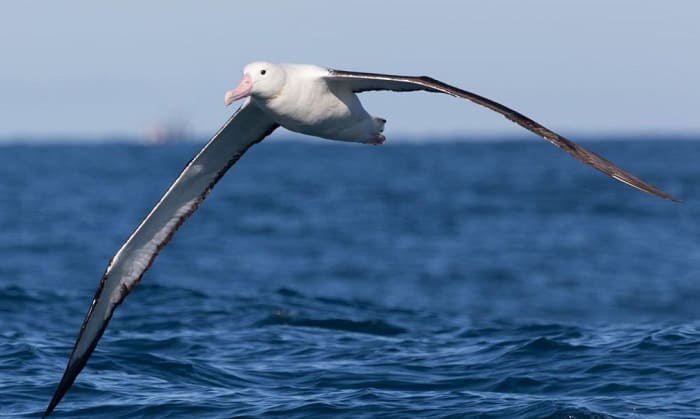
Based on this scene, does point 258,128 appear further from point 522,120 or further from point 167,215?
point 522,120

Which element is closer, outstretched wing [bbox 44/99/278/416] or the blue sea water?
the blue sea water

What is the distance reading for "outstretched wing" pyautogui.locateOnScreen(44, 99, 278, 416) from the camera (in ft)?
33.7

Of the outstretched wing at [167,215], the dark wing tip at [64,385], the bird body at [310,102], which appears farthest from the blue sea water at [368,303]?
the bird body at [310,102]

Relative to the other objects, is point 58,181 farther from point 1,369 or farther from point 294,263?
point 1,369

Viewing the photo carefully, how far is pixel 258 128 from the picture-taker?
10.7m

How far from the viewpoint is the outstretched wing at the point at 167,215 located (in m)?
10.3

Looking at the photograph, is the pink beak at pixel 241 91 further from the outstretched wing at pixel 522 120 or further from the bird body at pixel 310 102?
the outstretched wing at pixel 522 120

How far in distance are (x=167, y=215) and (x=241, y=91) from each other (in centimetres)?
209

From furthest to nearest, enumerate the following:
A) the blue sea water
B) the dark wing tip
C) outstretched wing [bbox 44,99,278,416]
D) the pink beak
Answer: outstretched wing [bbox 44,99,278,416] < the blue sea water < the dark wing tip < the pink beak

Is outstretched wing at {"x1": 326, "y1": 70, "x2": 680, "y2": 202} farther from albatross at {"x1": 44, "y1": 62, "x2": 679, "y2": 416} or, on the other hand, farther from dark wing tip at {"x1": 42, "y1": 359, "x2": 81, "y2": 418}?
dark wing tip at {"x1": 42, "y1": 359, "x2": 81, "y2": 418}

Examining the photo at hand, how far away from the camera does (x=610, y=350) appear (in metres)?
11.6

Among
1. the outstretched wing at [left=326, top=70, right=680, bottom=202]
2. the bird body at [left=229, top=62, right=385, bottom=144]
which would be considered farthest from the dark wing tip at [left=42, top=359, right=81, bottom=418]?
the outstretched wing at [left=326, top=70, right=680, bottom=202]

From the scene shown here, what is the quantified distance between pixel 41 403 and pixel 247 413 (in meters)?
1.92

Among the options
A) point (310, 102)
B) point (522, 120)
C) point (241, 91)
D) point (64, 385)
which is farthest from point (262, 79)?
point (64, 385)
